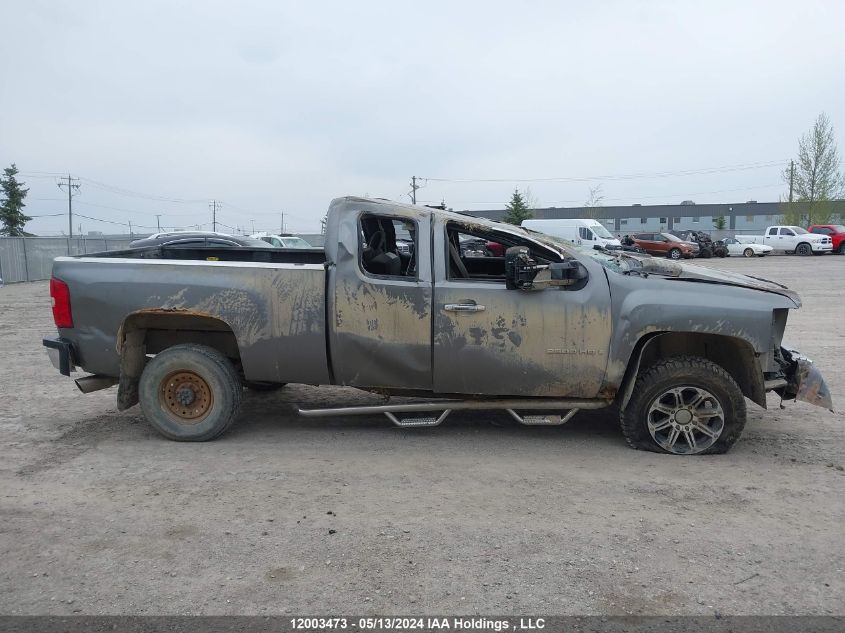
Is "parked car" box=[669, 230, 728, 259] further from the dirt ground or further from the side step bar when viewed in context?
the side step bar

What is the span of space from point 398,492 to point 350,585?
Result: 1.16 m

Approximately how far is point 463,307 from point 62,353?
3.27 m

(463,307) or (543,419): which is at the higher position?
(463,307)

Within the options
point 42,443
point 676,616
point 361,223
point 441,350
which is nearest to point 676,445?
point 441,350

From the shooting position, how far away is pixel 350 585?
331cm

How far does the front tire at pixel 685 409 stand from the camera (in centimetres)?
504

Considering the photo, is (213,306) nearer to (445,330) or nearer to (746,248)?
(445,330)

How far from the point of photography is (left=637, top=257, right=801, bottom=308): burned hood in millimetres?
5164

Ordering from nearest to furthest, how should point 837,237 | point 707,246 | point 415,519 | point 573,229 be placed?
point 415,519, point 573,229, point 837,237, point 707,246

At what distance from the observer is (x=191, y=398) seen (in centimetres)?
553

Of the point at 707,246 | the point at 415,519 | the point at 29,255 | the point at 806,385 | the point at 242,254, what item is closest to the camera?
the point at 415,519

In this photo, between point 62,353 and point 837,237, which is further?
point 837,237

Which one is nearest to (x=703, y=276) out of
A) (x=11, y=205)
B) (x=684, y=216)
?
(x=11, y=205)

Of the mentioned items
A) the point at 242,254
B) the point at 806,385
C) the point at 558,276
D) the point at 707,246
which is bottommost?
the point at 806,385
